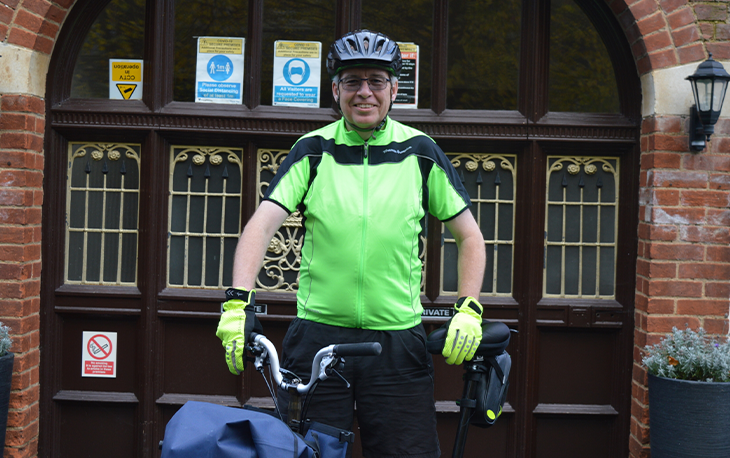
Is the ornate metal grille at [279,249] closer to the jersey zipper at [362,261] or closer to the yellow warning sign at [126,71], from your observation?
the yellow warning sign at [126,71]

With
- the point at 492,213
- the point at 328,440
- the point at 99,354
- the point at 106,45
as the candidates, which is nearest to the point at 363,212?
the point at 328,440

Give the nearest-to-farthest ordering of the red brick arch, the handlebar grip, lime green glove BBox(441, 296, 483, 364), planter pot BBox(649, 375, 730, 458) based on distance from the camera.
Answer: the handlebar grip → lime green glove BBox(441, 296, 483, 364) → planter pot BBox(649, 375, 730, 458) → the red brick arch

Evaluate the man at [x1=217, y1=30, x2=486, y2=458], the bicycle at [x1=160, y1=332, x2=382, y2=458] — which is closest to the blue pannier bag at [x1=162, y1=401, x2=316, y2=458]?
the bicycle at [x1=160, y1=332, x2=382, y2=458]

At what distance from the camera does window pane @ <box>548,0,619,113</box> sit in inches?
155

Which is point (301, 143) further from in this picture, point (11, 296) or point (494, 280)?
point (11, 296)

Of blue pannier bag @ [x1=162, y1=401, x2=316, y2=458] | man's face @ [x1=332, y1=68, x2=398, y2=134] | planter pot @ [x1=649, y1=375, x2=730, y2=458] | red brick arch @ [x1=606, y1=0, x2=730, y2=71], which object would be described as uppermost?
red brick arch @ [x1=606, y1=0, x2=730, y2=71]

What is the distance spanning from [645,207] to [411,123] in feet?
4.82

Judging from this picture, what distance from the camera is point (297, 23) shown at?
3953 mm

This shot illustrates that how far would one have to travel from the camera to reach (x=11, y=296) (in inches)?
140

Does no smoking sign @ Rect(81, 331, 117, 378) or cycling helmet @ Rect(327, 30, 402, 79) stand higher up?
cycling helmet @ Rect(327, 30, 402, 79)

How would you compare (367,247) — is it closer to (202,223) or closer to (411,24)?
(202,223)

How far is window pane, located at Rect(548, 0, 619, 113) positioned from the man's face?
186 centimetres

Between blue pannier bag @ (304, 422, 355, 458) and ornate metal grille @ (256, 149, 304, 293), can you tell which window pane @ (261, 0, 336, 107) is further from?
blue pannier bag @ (304, 422, 355, 458)

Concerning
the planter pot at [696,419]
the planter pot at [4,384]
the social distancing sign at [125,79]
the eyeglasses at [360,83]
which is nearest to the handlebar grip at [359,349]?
the eyeglasses at [360,83]
